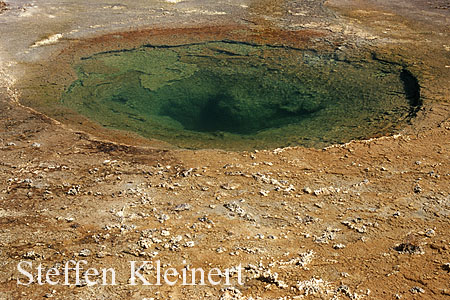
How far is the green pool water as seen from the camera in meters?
6.67

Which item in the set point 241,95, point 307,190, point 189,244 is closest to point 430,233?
point 307,190

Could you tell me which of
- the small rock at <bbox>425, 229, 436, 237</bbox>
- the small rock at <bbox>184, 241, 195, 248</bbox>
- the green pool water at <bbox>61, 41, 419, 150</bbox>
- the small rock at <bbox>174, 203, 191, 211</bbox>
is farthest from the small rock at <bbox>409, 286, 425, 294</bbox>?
the green pool water at <bbox>61, 41, 419, 150</bbox>

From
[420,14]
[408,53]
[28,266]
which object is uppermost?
[420,14]

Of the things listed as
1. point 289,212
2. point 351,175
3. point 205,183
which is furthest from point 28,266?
point 351,175

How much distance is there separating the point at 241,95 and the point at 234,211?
3808 millimetres

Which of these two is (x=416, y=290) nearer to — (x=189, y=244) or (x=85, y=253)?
(x=189, y=244)

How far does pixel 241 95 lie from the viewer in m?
7.95

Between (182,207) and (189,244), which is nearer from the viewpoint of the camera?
(189,244)

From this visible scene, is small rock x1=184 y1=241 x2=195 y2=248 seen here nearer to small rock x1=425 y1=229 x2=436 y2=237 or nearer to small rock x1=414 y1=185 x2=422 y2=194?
small rock x1=425 y1=229 x2=436 y2=237

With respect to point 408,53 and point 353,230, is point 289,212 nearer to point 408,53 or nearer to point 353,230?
point 353,230

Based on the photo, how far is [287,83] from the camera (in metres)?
8.27

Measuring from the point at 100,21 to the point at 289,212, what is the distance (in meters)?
8.64

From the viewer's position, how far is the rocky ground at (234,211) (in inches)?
146

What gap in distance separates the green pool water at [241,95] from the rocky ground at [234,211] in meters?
0.60
